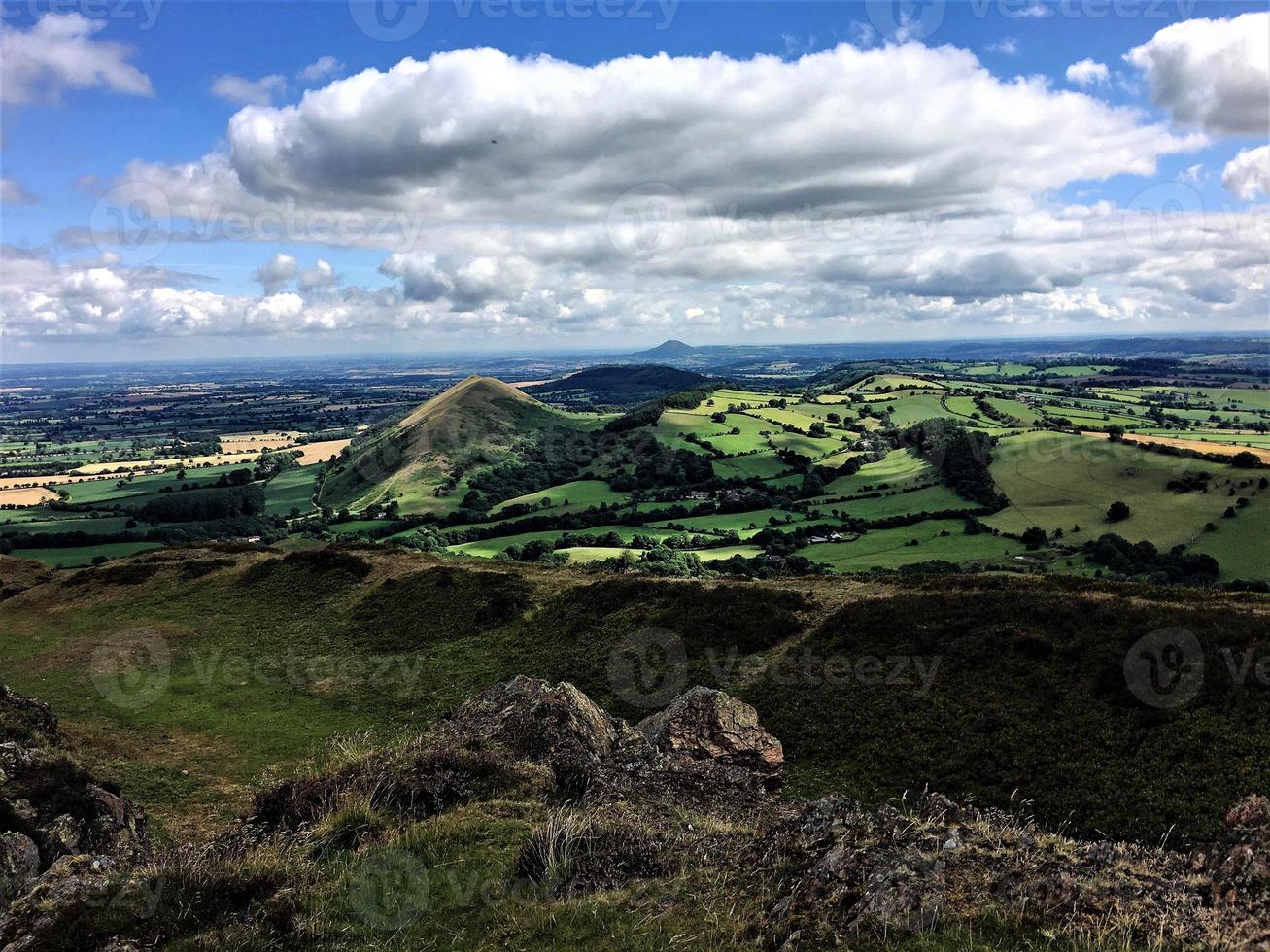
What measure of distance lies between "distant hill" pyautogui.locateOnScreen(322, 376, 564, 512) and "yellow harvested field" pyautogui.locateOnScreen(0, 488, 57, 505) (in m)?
55.6

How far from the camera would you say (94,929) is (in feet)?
26.2

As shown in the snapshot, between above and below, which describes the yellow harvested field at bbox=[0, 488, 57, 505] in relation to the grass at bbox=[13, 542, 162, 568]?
above

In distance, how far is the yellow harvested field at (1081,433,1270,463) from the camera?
102188 millimetres

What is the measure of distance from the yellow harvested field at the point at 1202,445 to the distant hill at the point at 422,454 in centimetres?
13334

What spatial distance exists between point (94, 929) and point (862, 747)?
18787mm

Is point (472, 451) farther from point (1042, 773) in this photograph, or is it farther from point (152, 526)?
point (1042, 773)

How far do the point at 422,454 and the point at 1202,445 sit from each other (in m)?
159

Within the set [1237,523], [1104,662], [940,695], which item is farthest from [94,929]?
[1237,523]

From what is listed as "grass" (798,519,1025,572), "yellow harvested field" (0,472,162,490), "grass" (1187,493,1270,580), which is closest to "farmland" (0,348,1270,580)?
"grass" (1187,493,1270,580)

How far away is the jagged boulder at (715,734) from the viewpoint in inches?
709

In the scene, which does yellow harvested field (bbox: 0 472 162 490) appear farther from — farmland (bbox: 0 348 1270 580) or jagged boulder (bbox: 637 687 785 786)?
jagged boulder (bbox: 637 687 785 786)

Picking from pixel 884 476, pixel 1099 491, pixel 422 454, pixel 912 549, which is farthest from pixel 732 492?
pixel 422 454

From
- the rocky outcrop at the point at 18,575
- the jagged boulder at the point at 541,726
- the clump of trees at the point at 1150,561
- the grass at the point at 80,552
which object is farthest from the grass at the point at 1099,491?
the grass at the point at 80,552

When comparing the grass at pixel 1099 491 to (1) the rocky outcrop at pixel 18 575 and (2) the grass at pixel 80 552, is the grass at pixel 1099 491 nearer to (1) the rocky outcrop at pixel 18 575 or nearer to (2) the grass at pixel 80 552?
(1) the rocky outcrop at pixel 18 575
